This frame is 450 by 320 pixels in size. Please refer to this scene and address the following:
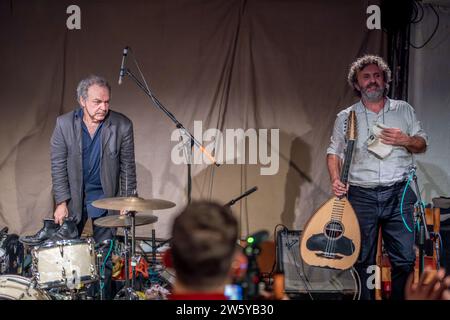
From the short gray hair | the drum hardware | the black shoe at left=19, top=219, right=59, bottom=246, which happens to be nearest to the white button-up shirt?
the drum hardware

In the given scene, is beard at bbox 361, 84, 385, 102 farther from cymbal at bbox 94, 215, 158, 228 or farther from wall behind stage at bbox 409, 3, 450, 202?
cymbal at bbox 94, 215, 158, 228

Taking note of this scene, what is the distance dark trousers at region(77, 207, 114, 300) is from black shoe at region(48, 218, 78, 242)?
12.1 inches

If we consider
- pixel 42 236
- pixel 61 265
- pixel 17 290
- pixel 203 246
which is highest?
pixel 203 246

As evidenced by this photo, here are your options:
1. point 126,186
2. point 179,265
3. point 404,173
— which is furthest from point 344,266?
point 179,265

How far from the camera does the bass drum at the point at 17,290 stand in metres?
4.40

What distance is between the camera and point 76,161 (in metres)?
5.52

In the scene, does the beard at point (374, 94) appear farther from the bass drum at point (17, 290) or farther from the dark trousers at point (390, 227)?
the bass drum at point (17, 290)

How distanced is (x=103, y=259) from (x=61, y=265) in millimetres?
579

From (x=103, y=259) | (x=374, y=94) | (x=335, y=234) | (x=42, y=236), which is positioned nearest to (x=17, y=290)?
(x=42, y=236)

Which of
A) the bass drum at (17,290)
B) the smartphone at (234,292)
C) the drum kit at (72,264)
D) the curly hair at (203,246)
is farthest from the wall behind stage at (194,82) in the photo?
the curly hair at (203,246)

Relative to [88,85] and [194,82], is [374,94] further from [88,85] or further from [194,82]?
[88,85]

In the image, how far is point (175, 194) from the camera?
684cm

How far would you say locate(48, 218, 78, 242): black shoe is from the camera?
4957 millimetres

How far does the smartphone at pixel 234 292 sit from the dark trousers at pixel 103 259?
333cm
